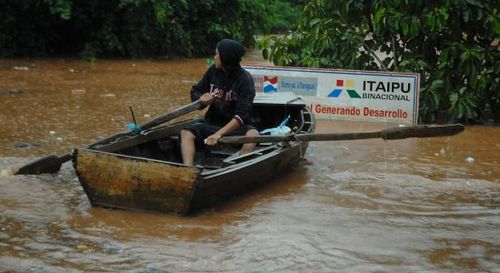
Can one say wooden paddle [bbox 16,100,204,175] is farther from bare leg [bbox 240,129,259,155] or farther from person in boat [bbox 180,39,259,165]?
bare leg [bbox 240,129,259,155]

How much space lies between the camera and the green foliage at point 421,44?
421 inches

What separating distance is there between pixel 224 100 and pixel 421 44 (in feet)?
17.2

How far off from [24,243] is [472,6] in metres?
7.60

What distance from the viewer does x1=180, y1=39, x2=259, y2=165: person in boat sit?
280 inches

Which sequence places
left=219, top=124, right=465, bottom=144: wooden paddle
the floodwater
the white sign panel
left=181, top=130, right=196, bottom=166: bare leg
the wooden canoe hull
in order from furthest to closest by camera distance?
the white sign panel → left=181, top=130, right=196, bottom=166: bare leg → left=219, top=124, right=465, bottom=144: wooden paddle → the wooden canoe hull → the floodwater

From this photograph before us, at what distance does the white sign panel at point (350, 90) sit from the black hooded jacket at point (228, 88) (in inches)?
157

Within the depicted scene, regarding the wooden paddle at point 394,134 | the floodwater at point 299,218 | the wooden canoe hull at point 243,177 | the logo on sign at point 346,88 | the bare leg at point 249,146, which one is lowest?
the floodwater at point 299,218

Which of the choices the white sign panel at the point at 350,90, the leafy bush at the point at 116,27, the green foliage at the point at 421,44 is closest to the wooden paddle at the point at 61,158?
the white sign panel at the point at 350,90

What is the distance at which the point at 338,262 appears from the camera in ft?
17.7

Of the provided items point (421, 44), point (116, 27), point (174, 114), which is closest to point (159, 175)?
point (174, 114)

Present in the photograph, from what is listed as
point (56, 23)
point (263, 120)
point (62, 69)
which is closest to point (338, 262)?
point (263, 120)

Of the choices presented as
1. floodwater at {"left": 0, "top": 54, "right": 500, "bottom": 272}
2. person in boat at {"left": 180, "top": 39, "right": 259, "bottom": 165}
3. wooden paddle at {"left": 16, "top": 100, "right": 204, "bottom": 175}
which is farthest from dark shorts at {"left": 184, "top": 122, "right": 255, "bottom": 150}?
floodwater at {"left": 0, "top": 54, "right": 500, "bottom": 272}

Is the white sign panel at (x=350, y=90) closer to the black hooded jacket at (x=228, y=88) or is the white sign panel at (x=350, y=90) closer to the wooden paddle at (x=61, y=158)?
the black hooded jacket at (x=228, y=88)

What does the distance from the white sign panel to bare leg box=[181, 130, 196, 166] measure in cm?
435
